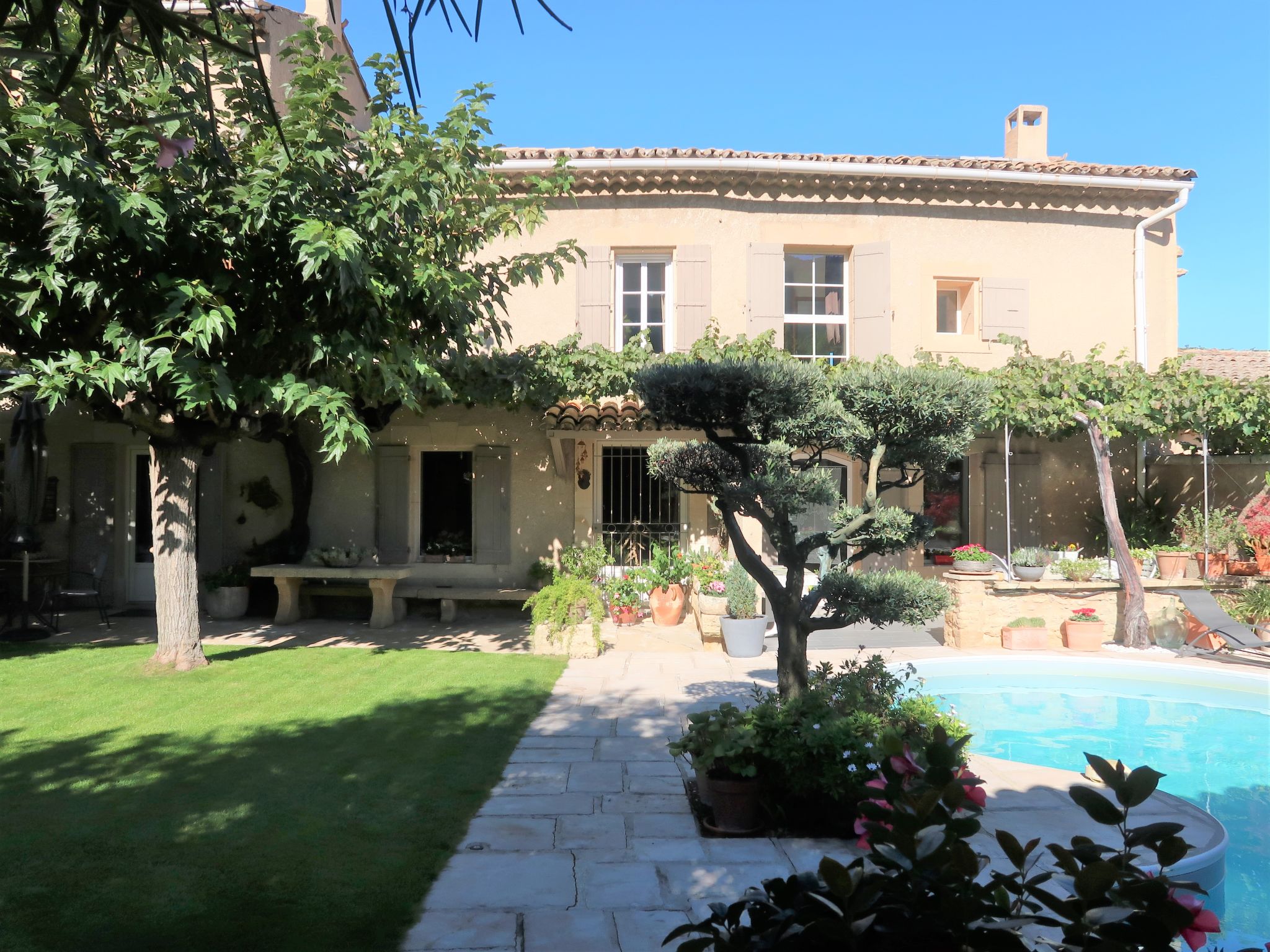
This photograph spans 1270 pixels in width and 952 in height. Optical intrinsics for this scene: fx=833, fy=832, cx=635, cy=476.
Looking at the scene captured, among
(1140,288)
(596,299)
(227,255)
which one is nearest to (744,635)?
(596,299)

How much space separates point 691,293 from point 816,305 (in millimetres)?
1747

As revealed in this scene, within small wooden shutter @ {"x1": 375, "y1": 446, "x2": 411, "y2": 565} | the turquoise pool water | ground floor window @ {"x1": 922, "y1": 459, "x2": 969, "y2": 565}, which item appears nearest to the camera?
the turquoise pool water

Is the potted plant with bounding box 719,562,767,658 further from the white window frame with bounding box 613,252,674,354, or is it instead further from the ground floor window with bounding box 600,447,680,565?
the white window frame with bounding box 613,252,674,354

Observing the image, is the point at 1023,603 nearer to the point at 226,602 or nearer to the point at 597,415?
the point at 597,415

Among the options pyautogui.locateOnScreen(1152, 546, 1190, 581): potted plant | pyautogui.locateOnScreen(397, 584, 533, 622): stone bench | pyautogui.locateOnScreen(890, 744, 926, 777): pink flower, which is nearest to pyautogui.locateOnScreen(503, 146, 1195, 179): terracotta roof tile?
pyautogui.locateOnScreen(1152, 546, 1190, 581): potted plant

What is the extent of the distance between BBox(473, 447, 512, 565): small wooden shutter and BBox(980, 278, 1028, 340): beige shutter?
633cm

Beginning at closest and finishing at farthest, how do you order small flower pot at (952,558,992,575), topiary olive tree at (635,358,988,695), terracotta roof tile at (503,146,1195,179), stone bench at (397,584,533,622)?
topiary olive tree at (635,358,988,695) → small flower pot at (952,558,992,575) → stone bench at (397,584,533,622) → terracotta roof tile at (503,146,1195,179)

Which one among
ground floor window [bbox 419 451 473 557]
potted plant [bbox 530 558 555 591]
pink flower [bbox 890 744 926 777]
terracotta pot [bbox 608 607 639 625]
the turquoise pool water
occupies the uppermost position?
ground floor window [bbox 419 451 473 557]

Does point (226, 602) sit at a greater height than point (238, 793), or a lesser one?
greater

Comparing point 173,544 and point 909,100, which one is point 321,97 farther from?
point 909,100

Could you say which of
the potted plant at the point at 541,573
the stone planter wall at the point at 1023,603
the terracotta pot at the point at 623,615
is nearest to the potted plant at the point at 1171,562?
the stone planter wall at the point at 1023,603

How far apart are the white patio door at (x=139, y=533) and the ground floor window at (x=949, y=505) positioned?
1051 cm

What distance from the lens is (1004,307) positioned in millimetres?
10609

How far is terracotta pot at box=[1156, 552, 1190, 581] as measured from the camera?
9.69 meters
